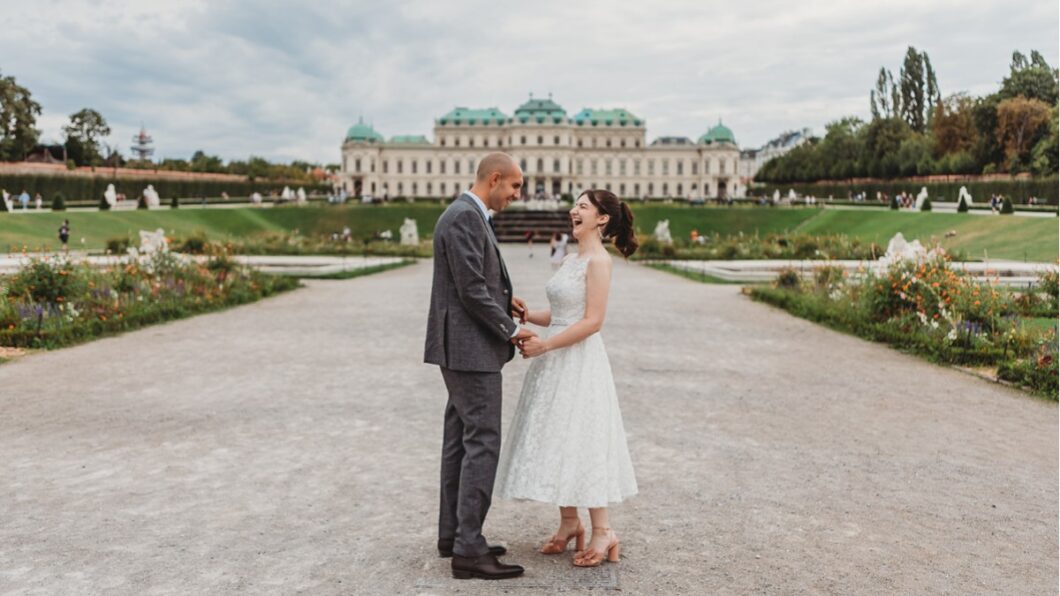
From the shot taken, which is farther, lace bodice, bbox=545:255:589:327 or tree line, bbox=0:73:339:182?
tree line, bbox=0:73:339:182

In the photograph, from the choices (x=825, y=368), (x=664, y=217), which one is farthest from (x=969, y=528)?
(x=664, y=217)

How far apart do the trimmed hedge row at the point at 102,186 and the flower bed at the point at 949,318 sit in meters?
38.9

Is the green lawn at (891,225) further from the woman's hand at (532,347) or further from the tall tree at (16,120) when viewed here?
the tall tree at (16,120)

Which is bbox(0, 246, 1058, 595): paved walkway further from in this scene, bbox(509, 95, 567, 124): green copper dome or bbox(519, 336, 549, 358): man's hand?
bbox(509, 95, 567, 124): green copper dome

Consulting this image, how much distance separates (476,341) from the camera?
350 centimetres

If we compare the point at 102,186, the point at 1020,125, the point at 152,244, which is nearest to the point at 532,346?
the point at 152,244

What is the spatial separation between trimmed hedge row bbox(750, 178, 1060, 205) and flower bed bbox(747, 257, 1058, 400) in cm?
1962

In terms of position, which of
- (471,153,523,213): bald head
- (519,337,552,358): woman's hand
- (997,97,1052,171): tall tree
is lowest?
(519,337,552,358): woman's hand

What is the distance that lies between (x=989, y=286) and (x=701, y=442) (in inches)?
241

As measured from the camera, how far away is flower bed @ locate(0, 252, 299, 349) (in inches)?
392

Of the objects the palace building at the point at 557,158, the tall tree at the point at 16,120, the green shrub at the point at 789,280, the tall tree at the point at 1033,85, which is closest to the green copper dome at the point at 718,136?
the palace building at the point at 557,158

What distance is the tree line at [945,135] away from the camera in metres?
44.4

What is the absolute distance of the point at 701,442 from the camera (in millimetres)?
5852

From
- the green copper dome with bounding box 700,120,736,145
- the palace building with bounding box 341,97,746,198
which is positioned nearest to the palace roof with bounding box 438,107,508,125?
the palace building with bounding box 341,97,746,198
